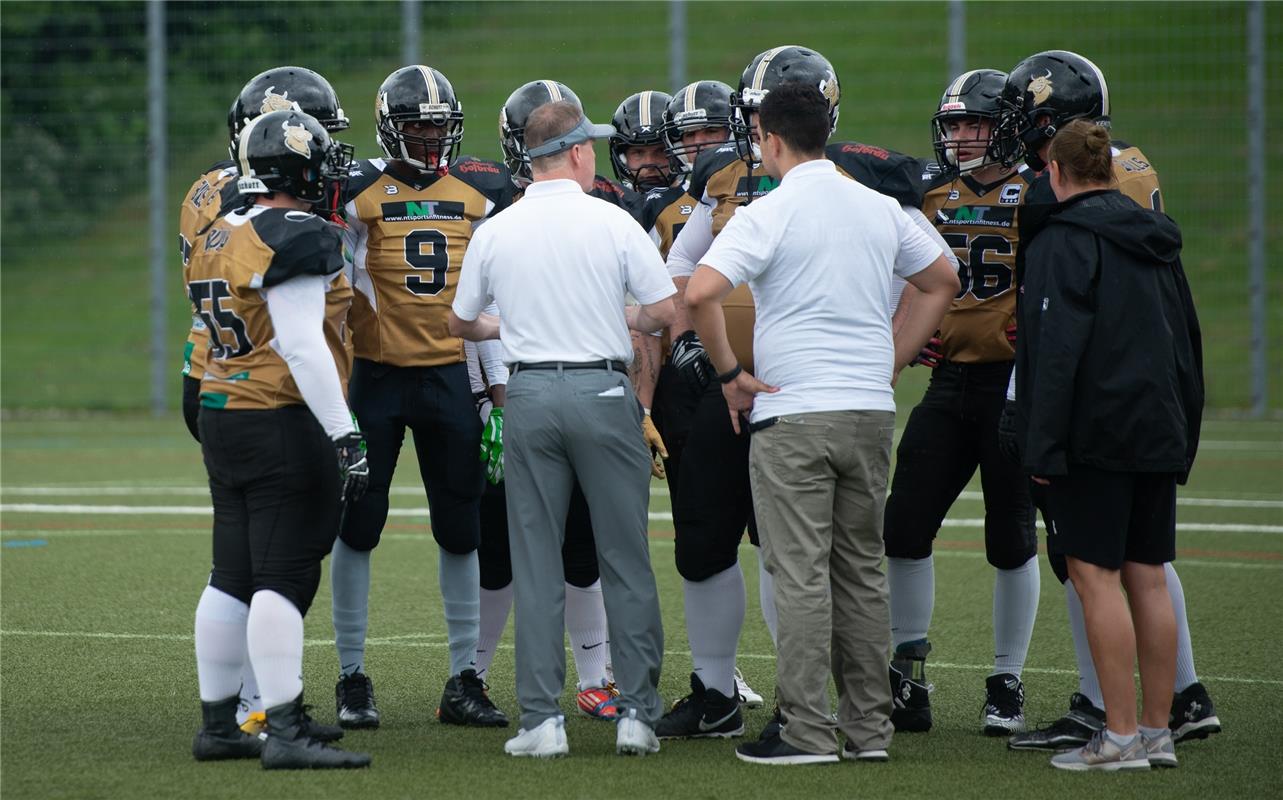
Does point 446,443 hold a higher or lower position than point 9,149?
lower

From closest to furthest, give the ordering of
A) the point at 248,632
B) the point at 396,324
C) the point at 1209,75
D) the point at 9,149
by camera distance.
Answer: the point at 248,632
the point at 396,324
the point at 1209,75
the point at 9,149

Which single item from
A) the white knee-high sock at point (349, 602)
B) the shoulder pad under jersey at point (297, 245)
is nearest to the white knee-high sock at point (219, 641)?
the white knee-high sock at point (349, 602)

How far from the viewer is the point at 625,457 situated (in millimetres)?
4770

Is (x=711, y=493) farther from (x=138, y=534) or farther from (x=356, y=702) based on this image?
(x=138, y=534)

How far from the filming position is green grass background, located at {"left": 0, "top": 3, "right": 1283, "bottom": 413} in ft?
57.5

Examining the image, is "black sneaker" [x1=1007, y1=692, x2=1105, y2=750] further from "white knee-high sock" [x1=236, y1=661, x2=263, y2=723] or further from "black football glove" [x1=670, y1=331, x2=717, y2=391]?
"white knee-high sock" [x1=236, y1=661, x2=263, y2=723]

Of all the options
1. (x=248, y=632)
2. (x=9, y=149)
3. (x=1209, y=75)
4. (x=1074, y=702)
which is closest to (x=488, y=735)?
(x=248, y=632)

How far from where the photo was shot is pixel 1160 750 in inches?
185

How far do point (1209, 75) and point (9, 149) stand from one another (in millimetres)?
14105

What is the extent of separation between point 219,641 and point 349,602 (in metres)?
0.86

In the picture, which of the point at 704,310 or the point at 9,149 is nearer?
the point at 704,310

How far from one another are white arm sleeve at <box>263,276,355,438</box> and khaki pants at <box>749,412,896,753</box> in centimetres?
127

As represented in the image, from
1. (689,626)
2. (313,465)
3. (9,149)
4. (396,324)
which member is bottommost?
(689,626)

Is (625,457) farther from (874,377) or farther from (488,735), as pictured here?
(488,735)
